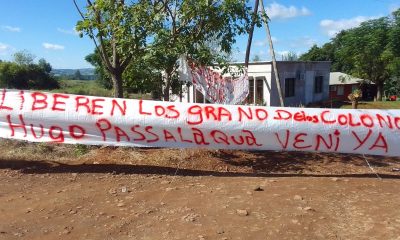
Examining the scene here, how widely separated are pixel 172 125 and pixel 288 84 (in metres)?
21.5

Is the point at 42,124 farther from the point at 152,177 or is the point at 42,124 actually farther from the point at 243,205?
the point at 243,205

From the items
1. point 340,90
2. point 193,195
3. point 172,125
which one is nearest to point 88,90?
point 340,90

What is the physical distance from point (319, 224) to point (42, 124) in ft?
14.5

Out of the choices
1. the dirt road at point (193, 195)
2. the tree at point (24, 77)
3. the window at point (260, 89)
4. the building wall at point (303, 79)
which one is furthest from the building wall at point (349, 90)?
the dirt road at point (193, 195)

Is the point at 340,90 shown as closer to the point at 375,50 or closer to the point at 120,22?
the point at 375,50

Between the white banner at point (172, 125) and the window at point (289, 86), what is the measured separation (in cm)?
2036

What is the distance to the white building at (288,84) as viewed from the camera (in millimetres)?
24531

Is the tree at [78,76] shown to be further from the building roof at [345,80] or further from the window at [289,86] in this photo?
the window at [289,86]

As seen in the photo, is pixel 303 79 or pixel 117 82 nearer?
pixel 117 82

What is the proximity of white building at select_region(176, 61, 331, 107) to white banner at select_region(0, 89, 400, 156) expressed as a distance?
13303 mm

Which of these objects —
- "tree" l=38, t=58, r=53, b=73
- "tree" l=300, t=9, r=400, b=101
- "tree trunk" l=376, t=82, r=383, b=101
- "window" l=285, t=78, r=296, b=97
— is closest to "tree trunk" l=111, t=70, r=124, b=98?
"window" l=285, t=78, r=296, b=97

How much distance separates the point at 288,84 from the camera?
27234 mm

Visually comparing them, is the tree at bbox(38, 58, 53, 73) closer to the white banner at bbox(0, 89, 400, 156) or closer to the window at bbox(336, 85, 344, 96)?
the window at bbox(336, 85, 344, 96)

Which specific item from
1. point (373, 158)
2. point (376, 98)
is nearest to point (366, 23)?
point (376, 98)
